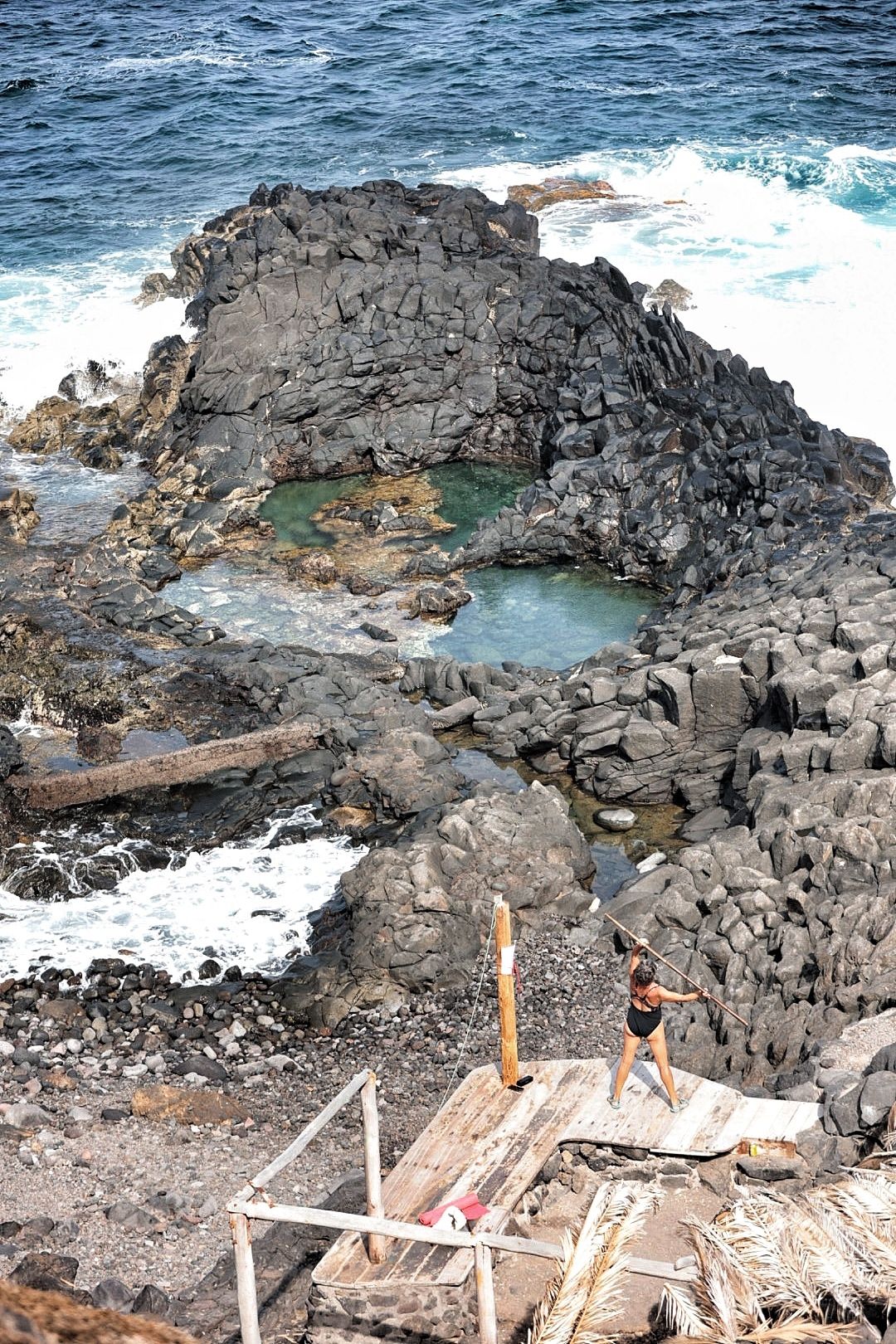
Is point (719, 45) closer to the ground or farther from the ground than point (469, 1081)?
farther from the ground

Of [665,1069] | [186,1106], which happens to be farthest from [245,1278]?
[186,1106]

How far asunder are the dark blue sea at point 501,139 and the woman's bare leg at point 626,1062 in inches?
1100

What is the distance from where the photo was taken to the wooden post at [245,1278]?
9.58 metres

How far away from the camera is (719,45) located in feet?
230

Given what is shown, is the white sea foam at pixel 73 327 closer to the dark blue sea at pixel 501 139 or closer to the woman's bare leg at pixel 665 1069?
the dark blue sea at pixel 501 139

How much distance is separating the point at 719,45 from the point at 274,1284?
70597 mm

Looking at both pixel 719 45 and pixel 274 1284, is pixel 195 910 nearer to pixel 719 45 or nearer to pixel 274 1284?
pixel 274 1284

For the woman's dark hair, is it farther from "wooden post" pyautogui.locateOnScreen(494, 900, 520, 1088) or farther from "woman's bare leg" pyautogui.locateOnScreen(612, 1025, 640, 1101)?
"wooden post" pyautogui.locateOnScreen(494, 900, 520, 1088)

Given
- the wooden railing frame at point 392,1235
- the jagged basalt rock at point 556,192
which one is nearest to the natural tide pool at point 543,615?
the wooden railing frame at point 392,1235

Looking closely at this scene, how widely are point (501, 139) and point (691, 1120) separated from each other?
53.9 metres

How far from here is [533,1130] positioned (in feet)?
41.4

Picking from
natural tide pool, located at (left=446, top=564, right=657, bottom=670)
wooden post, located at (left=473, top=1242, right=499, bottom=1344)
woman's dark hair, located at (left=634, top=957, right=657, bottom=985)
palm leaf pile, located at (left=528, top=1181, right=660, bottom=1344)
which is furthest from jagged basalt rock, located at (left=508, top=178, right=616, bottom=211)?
wooden post, located at (left=473, top=1242, right=499, bottom=1344)

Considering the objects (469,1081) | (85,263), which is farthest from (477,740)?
(85,263)

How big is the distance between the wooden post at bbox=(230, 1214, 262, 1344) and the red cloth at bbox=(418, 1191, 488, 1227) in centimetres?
169
